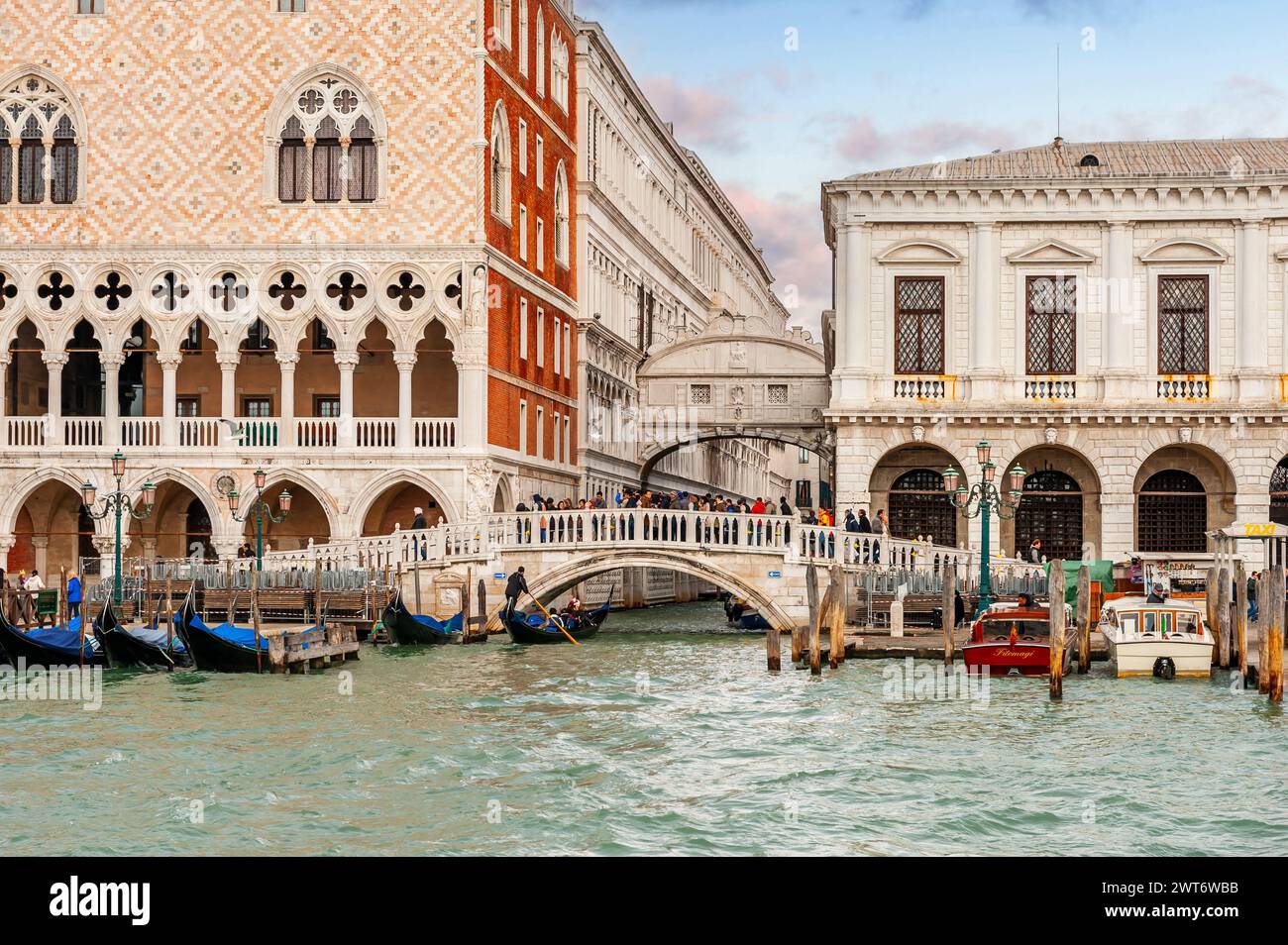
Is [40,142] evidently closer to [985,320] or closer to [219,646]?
[219,646]

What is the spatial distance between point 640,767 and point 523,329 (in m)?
17.2

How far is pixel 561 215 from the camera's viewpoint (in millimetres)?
32406

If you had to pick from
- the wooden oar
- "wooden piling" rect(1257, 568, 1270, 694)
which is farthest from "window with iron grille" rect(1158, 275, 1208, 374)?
"wooden piling" rect(1257, 568, 1270, 694)

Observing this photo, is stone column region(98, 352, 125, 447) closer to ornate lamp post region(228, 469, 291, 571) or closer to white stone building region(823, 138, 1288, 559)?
ornate lamp post region(228, 469, 291, 571)

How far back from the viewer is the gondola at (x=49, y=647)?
20.0 metres

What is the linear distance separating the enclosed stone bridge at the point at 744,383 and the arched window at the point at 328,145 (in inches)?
278

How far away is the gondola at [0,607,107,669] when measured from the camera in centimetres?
1998

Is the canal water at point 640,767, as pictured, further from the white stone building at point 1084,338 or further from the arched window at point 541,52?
the arched window at point 541,52

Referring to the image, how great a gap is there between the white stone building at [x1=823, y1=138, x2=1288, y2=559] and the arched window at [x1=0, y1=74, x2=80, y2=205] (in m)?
12.3
